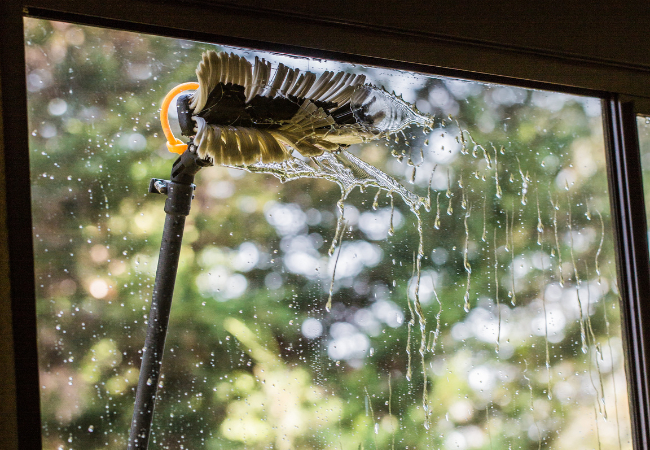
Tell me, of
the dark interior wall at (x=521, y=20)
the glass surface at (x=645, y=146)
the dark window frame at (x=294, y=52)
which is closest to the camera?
the dark window frame at (x=294, y=52)

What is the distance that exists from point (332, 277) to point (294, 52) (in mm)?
377

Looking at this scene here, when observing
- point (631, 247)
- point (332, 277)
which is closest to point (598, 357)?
point (631, 247)

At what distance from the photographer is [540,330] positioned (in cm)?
98

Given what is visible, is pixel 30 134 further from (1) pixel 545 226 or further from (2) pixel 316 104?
(1) pixel 545 226

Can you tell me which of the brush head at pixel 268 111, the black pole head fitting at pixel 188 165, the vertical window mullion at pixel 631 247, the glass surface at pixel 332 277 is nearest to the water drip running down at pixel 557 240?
the glass surface at pixel 332 277

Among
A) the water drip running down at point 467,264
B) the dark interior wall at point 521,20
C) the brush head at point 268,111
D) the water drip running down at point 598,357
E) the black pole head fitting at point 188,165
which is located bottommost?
the water drip running down at point 598,357

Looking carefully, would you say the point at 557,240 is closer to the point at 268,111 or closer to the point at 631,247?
the point at 631,247

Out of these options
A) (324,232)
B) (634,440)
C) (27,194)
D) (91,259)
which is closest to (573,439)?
(634,440)

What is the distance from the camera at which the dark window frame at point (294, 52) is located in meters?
0.64

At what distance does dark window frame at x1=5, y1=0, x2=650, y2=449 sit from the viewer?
25.1 inches

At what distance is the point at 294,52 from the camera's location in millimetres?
808

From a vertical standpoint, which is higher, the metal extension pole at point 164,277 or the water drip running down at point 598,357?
the metal extension pole at point 164,277

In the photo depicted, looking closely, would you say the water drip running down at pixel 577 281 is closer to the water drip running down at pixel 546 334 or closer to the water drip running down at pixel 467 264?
the water drip running down at pixel 546 334

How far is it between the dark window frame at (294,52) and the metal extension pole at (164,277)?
0.45 feet
